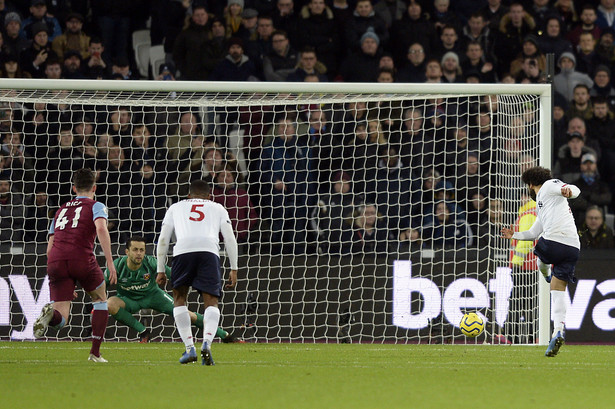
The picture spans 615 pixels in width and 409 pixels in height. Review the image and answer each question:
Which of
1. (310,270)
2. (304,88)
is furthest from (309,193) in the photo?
(304,88)

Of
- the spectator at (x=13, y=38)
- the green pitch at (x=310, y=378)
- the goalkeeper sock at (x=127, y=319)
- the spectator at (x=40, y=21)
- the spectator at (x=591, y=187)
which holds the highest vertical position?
the spectator at (x=40, y=21)

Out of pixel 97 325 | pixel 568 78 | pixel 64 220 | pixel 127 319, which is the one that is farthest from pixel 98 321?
pixel 568 78

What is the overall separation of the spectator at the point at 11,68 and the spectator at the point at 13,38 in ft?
0.32

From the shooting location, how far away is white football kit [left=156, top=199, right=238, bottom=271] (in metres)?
8.84

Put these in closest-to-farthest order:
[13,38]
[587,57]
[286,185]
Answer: [286,185] → [13,38] → [587,57]

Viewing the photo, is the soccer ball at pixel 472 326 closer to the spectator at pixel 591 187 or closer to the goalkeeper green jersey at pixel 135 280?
the goalkeeper green jersey at pixel 135 280

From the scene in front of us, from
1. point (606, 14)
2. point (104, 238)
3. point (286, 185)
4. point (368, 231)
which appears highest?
point (606, 14)

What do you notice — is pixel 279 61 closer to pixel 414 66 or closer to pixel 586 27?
pixel 414 66

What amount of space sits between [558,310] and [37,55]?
813 cm

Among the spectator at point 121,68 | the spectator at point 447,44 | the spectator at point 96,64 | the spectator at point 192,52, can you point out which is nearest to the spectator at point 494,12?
the spectator at point 447,44

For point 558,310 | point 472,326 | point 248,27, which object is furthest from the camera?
point 248,27

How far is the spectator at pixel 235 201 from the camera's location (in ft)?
42.7

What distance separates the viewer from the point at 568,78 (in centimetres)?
1547

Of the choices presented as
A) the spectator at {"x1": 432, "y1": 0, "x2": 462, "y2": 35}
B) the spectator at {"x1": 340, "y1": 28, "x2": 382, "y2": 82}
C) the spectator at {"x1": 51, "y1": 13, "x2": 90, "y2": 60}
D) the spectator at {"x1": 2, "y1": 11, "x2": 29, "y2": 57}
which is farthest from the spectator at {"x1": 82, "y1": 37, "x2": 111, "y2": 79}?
the spectator at {"x1": 432, "y1": 0, "x2": 462, "y2": 35}
